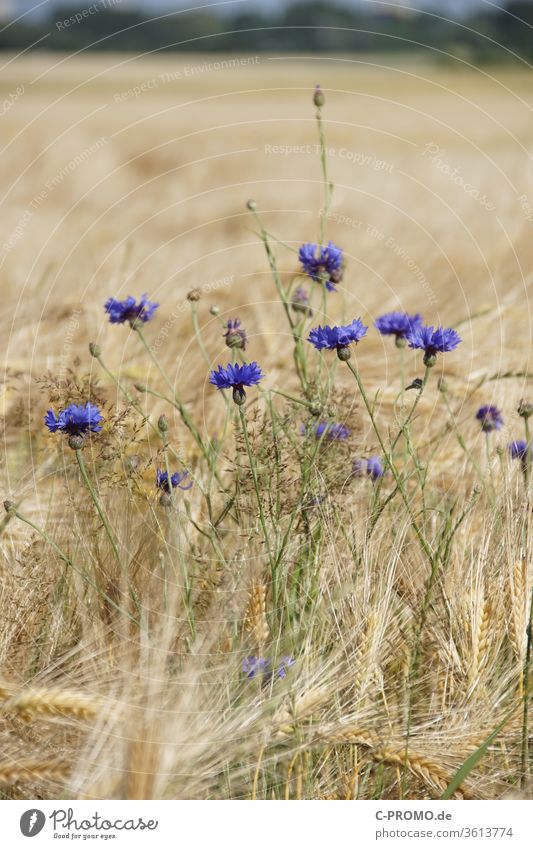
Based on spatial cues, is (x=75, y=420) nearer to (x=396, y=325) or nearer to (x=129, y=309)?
(x=129, y=309)

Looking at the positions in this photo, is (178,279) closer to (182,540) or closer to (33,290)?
(33,290)

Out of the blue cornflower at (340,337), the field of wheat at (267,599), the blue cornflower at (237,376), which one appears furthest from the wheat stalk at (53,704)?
the blue cornflower at (340,337)

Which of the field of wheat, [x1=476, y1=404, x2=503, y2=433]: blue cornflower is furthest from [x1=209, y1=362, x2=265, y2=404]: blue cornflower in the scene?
[x1=476, y1=404, x2=503, y2=433]: blue cornflower

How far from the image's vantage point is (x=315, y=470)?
1.37m

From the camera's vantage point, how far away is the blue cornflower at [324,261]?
1527mm

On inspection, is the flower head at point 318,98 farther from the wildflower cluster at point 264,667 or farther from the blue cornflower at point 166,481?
the wildflower cluster at point 264,667

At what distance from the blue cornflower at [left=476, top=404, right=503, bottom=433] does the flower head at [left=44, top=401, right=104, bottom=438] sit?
0.66m

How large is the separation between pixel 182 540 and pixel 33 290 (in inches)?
57.9

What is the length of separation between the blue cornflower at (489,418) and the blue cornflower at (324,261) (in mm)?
334

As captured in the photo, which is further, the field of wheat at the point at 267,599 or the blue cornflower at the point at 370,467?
the blue cornflower at the point at 370,467

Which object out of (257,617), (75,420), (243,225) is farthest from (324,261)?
(243,225)

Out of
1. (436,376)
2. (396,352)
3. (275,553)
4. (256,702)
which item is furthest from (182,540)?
(396,352)

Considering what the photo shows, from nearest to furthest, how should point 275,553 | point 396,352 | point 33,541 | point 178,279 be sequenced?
point 275,553, point 33,541, point 396,352, point 178,279

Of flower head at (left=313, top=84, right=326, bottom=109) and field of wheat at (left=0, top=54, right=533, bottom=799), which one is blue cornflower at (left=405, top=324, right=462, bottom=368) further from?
flower head at (left=313, top=84, right=326, bottom=109)
